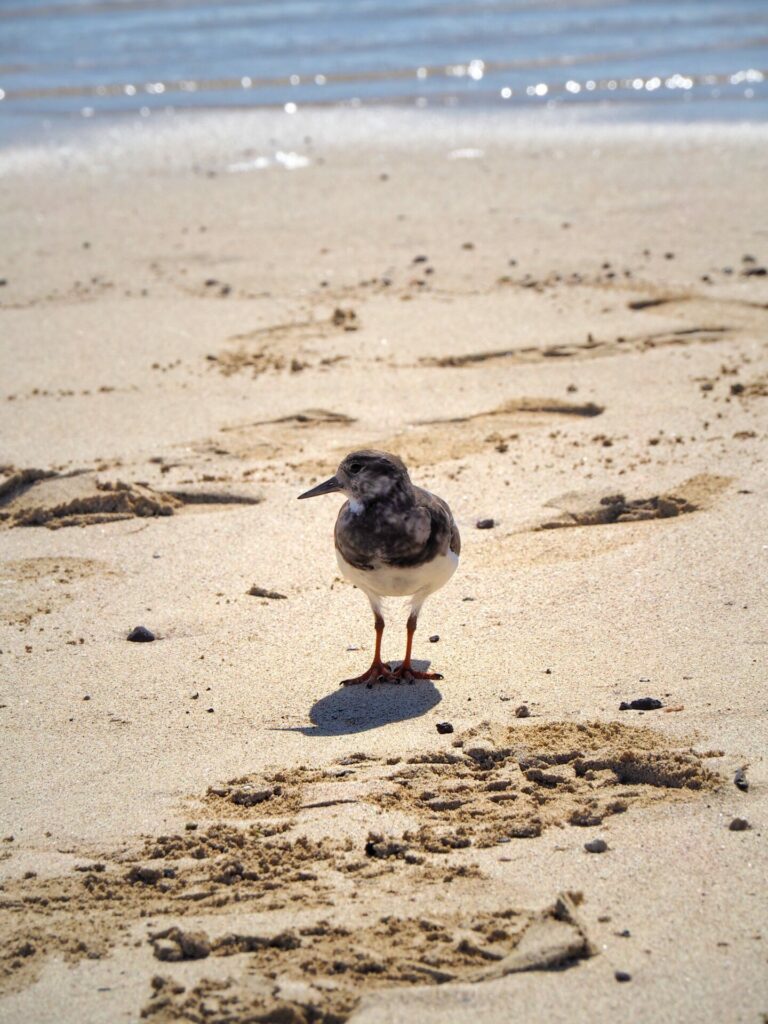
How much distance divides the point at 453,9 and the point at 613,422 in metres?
23.6

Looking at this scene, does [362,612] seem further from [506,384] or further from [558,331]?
[558,331]

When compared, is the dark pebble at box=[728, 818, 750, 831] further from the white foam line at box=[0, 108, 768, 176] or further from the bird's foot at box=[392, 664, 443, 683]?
the white foam line at box=[0, 108, 768, 176]

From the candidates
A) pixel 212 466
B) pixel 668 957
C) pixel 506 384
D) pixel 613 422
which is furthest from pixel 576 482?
pixel 668 957

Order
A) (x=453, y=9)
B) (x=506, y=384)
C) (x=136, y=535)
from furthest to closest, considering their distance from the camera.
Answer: (x=453, y=9) < (x=506, y=384) < (x=136, y=535)

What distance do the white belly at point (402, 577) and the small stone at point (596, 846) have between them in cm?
157

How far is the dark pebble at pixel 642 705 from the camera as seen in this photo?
4836mm

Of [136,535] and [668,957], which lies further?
[136,535]

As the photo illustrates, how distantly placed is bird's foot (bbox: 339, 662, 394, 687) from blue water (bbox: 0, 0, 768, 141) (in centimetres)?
1273

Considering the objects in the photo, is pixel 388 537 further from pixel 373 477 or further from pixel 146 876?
pixel 146 876

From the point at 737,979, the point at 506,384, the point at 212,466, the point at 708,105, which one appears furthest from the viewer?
the point at 708,105

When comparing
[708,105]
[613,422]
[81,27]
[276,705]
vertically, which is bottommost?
[276,705]

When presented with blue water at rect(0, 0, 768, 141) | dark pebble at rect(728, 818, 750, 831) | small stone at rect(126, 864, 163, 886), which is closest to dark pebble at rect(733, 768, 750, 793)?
dark pebble at rect(728, 818, 750, 831)

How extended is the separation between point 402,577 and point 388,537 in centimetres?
17

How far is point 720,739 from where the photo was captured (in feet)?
15.0
